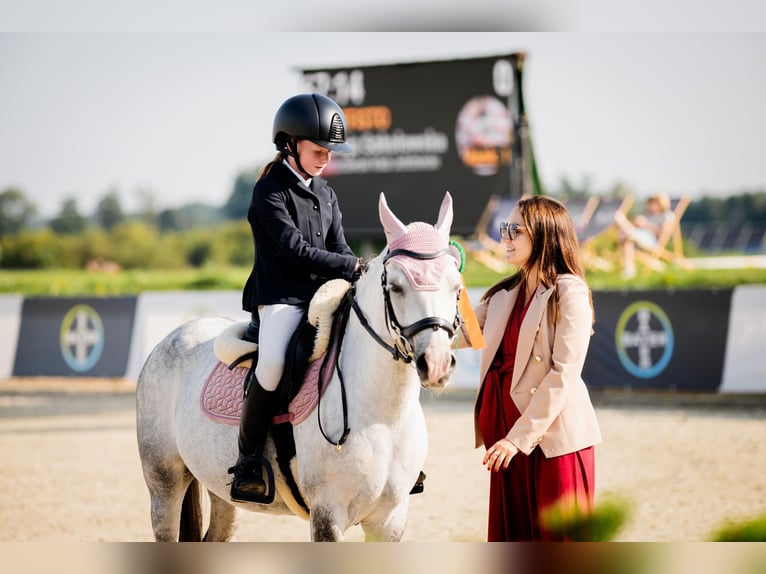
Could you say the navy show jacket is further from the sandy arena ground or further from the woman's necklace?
the sandy arena ground

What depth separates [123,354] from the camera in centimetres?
1353

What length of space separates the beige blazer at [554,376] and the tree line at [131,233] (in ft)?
92.7

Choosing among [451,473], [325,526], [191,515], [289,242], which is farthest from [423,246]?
[451,473]

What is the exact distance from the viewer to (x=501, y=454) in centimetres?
309

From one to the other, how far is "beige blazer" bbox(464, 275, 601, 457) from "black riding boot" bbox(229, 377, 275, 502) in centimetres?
112

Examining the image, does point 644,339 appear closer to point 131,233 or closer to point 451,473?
point 451,473

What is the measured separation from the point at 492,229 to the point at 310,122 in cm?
1262

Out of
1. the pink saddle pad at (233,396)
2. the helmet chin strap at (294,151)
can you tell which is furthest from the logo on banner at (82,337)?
the helmet chin strap at (294,151)

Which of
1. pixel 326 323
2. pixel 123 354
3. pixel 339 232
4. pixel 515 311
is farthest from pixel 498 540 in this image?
pixel 123 354

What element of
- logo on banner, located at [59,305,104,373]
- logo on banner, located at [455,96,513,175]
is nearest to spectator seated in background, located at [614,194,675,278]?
logo on banner, located at [455,96,513,175]

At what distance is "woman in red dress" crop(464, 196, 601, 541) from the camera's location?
3.11 meters

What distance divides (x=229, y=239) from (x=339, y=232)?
105ft

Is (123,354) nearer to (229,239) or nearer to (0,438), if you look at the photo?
(0,438)

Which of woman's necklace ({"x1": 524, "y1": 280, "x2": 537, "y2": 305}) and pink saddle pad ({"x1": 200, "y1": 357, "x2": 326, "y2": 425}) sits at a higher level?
woman's necklace ({"x1": 524, "y1": 280, "x2": 537, "y2": 305})
